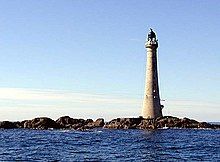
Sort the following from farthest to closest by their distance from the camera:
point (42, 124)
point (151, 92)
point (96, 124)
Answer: point (96, 124) → point (42, 124) → point (151, 92)

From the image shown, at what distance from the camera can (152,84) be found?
95.3 m

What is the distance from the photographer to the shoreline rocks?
104 metres

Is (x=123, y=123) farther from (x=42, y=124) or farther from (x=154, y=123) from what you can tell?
(x=42, y=124)

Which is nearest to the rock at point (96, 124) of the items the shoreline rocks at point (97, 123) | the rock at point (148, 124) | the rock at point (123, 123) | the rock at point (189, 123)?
the shoreline rocks at point (97, 123)

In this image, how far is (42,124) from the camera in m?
110

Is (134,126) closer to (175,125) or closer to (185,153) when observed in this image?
(175,125)

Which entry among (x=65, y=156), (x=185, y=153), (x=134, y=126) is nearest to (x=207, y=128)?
(x=134, y=126)

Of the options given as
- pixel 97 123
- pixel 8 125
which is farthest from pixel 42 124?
pixel 97 123

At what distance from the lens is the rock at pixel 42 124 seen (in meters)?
110

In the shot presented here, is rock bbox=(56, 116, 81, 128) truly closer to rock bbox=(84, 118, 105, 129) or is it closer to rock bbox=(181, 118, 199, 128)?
rock bbox=(84, 118, 105, 129)

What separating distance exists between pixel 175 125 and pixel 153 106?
12.9 m

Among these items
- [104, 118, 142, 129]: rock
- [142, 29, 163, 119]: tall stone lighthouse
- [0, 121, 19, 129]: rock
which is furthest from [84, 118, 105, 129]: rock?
[0, 121, 19, 129]: rock

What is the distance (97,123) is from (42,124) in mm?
12916

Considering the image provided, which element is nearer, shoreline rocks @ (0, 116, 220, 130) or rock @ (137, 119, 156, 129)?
rock @ (137, 119, 156, 129)
